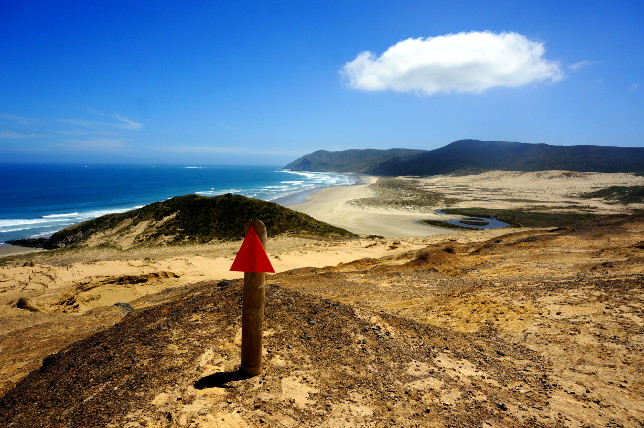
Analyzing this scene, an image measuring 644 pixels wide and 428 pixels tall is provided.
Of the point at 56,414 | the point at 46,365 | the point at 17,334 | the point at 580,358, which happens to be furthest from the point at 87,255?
the point at 580,358

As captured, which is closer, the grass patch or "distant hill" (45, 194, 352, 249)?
"distant hill" (45, 194, 352, 249)

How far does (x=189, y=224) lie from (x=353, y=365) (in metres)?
27.9

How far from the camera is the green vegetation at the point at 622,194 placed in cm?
5454

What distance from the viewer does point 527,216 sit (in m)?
45.0

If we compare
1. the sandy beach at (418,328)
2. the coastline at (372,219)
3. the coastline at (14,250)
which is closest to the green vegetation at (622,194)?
the coastline at (372,219)

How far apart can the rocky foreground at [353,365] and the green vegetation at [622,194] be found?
59556 millimetres

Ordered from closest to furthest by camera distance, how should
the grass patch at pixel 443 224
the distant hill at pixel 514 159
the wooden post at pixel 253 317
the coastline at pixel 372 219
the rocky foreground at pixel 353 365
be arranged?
the rocky foreground at pixel 353 365 → the wooden post at pixel 253 317 → the coastline at pixel 372 219 → the grass patch at pixel 443 224 → the distant hill at pixel 514 159

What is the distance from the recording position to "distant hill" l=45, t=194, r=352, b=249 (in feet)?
96.3

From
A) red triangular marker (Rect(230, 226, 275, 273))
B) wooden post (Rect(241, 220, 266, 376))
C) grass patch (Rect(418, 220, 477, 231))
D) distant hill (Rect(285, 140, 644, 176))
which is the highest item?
distant hill (Rect(285, 140, 644, 176))

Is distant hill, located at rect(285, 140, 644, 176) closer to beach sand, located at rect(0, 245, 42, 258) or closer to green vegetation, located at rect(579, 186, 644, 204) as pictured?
Result: green vegetation, located at rect(579, 186, 644, 204)

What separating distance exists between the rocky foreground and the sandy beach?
0.03 metres

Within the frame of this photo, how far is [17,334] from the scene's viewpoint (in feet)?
30.5

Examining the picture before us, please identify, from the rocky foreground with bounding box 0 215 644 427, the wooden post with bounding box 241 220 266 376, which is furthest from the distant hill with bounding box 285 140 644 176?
the wooden post with bounding box 241 220 266 376

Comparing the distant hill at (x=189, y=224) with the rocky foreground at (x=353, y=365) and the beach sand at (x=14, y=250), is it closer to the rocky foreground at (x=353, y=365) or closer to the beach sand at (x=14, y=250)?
the beach sand at (x=14, y=250)
